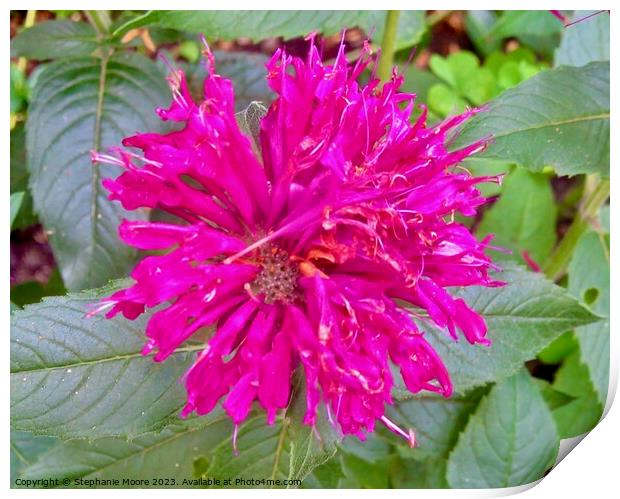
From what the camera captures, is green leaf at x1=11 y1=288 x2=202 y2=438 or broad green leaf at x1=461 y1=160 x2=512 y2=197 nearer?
green leaf at x1=11 y1=288 x2=202 y2=438

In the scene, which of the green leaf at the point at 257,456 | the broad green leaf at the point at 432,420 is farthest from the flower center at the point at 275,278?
the broad green leaf at the point at 432,420

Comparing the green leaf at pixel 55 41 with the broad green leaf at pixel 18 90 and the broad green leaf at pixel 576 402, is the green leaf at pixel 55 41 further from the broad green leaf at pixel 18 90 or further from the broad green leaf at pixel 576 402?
the broad green leaf at pixel 576 402

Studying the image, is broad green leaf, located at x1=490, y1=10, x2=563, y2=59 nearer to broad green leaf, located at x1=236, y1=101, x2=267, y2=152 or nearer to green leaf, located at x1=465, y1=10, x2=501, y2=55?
green leaf, located at x1=465, y1=10, x2=501, y2=55

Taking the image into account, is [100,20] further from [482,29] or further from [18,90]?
[482,29]

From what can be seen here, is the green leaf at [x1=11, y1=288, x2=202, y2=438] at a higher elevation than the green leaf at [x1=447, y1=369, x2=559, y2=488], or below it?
higher

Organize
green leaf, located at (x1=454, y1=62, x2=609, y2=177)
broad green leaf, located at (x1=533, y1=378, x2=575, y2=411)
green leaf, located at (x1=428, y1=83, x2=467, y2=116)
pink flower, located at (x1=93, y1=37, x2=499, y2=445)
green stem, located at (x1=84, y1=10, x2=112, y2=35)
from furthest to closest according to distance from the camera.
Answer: green leaf, located at (x1=428, y1=83, x2=467, y2=116) → broad green leaf, located at (x1=533, y1=378, x2=575, y2=411) → green stem, located at (x1=84, y1=10, x2=112, y2=35) → green leaf, located at (x1=454, y1=62, x2=609, y2=177) → pink flower, located at (x1=93, y1=37, x2=499, y2=445)

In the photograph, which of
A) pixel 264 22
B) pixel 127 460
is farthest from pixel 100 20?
pixel 127 460

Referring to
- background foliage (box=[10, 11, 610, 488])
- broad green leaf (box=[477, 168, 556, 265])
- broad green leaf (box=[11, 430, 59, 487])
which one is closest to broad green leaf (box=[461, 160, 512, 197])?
broad green leaf (box=[477, 168, 556, 265])
